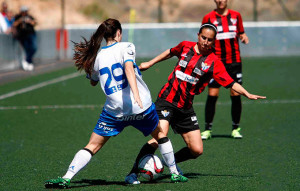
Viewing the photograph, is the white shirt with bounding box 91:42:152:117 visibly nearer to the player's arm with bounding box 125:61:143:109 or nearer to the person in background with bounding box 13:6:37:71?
the player's arm with bounding box 125:61:143:109

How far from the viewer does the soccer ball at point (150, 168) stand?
627 centimetres

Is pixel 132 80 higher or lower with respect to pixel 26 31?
higher

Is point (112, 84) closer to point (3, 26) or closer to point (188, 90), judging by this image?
point (188, 90)

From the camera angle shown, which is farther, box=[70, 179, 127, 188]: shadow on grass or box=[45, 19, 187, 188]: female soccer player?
box=[70, 179, 127, 188]: shadow on grass

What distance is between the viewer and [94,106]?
12.7 m

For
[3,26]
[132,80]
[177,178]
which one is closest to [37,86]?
[3,26]

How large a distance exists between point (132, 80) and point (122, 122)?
0.53 meters

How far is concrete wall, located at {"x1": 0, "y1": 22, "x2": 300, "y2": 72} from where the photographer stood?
24906 mm

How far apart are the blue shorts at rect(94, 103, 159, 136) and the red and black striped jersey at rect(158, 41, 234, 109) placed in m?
0.76

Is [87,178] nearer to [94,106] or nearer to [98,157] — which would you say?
[98,157]

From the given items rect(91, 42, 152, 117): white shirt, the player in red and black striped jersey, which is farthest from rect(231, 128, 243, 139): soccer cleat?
rect(91, 42, 152, 117): white shirt

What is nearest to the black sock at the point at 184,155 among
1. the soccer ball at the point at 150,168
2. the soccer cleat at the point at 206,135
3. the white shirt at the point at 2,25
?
the soccer ball at the point at 150,168

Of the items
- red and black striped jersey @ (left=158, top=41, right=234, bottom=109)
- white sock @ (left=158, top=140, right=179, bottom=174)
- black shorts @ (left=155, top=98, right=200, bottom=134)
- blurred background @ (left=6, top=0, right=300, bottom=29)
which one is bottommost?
blurred background @ (left=6, top=0, right=300, bottom=29)

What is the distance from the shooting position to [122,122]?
19.3 ft
